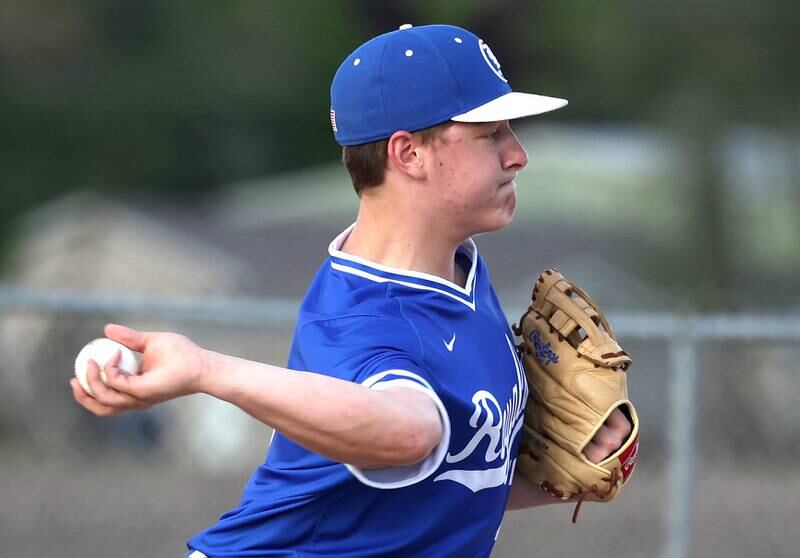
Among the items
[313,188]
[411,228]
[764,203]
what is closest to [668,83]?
[764,203]

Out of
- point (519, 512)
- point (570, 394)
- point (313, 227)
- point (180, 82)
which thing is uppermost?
point (570, 394)

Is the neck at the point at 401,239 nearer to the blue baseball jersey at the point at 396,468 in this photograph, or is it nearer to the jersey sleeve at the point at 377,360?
the blue baseball jersey at the point at 396,468

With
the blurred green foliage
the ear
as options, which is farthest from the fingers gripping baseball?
the blurred green foliage

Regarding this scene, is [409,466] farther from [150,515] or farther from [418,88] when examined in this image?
[150,515]

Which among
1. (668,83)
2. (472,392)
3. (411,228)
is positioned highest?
(411,228)

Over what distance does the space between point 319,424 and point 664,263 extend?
15023mm

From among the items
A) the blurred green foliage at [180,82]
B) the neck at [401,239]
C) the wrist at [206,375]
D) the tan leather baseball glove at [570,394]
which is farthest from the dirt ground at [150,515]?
the blurred green foliage at [180,82]

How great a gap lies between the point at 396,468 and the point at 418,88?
0.73m

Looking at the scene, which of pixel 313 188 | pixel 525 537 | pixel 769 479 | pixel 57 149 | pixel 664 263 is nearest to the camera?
pixel 769 479

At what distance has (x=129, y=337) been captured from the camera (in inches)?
83.4

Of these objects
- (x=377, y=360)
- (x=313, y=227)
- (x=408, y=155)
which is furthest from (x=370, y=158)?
(x=313, y=227)

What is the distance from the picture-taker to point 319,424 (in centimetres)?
212

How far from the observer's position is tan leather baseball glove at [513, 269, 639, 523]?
2764mm

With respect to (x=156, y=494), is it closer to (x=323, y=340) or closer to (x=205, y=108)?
(x=323, y=340)
